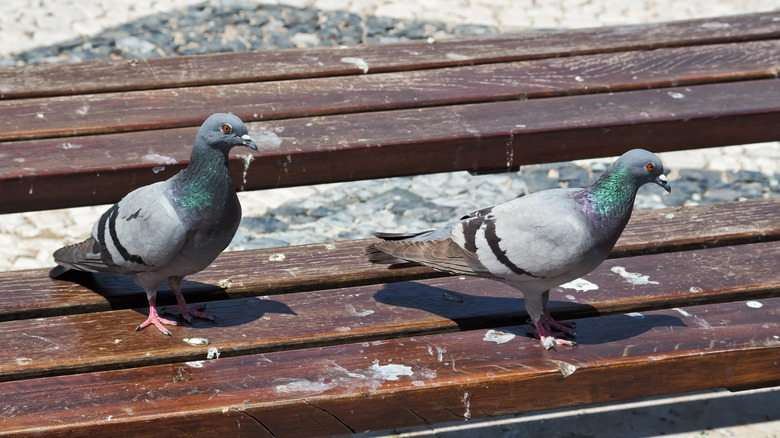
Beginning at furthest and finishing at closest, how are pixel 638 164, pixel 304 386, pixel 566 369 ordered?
1. pixel 638 164
2. pixel 566 369
3. pixel 304 386

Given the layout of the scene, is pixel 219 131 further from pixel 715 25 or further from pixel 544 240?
pixel 715 25

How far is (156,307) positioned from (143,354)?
1.17 ft

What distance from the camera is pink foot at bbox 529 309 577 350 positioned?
2.55 m

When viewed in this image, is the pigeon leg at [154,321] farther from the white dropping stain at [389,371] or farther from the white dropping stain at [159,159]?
the white dropping stain at [389,371]

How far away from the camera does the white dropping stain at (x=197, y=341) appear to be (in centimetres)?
254

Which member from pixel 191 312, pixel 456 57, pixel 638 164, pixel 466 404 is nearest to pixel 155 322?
pixel 191 312

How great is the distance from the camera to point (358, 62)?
3.73m

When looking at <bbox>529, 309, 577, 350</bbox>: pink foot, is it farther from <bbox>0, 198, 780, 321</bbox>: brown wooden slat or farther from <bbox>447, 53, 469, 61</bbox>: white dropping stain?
<bbox>447, 53, 469, 61</bbox>: white dropping stain

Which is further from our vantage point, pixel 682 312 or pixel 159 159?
pixel 159 159

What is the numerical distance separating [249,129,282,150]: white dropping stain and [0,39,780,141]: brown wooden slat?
12 centimetres

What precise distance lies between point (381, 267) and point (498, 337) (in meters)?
0.50

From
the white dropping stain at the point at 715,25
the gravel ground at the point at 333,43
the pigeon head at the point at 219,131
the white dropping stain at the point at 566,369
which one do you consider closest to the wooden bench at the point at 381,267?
the white dropping stain at the point at 566,369

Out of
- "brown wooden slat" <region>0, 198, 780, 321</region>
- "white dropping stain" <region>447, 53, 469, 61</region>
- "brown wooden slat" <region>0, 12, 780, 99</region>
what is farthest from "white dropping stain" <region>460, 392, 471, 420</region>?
"white dropping stain" <region>447, 53, 469, 61</region>

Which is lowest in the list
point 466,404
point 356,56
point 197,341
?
point 466,404
